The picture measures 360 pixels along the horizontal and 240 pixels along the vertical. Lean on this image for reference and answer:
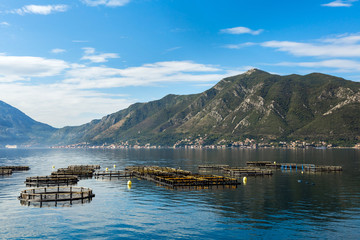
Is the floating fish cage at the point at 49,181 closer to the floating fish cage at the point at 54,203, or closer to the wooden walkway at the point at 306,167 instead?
the floating fish cage at the point at 54,203

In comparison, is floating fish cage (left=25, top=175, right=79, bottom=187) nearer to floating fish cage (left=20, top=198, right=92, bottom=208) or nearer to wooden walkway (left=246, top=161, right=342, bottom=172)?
floating fish cage (left=20, top=198, right=92, bottom=208)

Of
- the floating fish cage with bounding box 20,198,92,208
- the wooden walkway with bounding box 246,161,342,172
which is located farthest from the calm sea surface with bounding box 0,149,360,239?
the wooden walkway with bounding box 246,161,342,172

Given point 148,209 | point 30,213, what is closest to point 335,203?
point 148,209

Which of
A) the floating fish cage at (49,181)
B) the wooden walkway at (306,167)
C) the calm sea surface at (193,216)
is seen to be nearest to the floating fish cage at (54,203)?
the calm sea surface at (193,216)

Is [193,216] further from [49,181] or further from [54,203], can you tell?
[49,181]

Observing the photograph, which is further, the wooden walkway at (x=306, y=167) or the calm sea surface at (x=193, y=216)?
the wooden walkway at (x=306, y=167)

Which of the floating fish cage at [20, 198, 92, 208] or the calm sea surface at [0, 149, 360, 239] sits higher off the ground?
the floating fish cage at [20, 198, 92, 208]

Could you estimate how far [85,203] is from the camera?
222 ft

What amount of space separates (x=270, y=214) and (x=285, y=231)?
9896 mm

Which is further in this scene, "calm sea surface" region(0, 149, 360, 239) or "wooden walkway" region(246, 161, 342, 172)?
"wooden walkway" region(246, 161, 342, 172)

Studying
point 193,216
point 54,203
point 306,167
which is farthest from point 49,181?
point 306,167

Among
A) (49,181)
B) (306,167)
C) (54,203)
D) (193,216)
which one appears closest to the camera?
(193,216)

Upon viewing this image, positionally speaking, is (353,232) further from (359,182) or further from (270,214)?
(359,182)

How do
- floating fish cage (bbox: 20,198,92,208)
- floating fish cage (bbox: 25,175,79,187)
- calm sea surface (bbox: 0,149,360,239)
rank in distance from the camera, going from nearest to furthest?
calm sea surface (bbox: 0,149,360,239) < floating fish cage (bbox: 20,198,92,208) < floating fish cage (bbox: 25,175,79,187)
